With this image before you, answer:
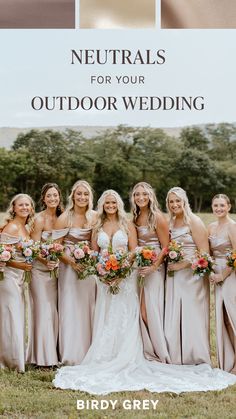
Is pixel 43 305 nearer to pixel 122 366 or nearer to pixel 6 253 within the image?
pixel 6 253

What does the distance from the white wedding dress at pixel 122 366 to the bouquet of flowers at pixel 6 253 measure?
1.02 m

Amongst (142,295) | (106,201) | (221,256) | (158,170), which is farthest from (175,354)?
(158,170)

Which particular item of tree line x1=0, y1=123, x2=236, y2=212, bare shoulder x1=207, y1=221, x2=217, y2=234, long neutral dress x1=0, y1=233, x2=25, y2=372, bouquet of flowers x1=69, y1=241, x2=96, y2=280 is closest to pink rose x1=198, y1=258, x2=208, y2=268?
bare shoulder x1=207, y1=221, x2=217, y2=234

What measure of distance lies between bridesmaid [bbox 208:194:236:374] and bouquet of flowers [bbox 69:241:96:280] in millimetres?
1377

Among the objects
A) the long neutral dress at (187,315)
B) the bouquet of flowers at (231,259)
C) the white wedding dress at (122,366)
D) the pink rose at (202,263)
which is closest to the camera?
the white wedding dress at (122,366)

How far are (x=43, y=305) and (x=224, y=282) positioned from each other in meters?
2.14

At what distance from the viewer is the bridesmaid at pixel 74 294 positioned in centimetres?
671

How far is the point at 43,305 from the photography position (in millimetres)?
6738

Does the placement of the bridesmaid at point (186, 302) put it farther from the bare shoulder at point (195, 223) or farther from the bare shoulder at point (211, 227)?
the bare shoulder at point (211, 227)

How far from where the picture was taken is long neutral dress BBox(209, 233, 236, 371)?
6426 mm

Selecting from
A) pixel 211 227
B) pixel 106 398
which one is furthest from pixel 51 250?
pixel 211 227

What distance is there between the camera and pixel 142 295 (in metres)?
6.81

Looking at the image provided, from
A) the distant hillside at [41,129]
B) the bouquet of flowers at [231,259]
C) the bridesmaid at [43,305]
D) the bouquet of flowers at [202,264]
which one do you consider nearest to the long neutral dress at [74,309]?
the bridesmaid at [43,305]

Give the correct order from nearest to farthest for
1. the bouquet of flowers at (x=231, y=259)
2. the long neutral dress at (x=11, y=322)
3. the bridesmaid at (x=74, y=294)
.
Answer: the bouquet of flowers at (x=231, y=259)
the long neutral dress at (x=11, y=322)
the bridesmaid at (x=74, y=294)
